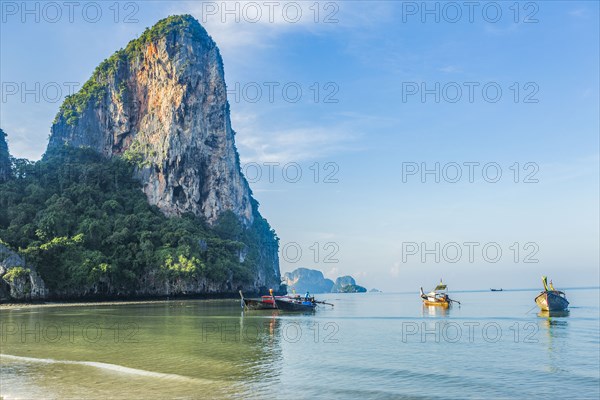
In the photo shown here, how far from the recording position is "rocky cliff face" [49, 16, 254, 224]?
9575 centimetres

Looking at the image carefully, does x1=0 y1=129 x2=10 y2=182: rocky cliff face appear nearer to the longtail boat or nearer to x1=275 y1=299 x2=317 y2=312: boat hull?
the longtail boat

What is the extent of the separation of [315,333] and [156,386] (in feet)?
51.5

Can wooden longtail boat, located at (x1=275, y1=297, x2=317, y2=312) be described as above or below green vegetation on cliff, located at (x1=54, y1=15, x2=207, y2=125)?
below

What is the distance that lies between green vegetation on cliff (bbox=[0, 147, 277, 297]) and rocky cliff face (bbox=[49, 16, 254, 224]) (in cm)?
522

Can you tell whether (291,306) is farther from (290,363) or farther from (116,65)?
(116,65)

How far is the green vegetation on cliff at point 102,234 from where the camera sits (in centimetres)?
6247

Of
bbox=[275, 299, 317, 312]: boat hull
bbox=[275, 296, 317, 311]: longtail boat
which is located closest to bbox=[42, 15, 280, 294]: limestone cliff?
bbox=[275, 296, 317, 311]: longtail boat

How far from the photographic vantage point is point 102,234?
71688 millimetres

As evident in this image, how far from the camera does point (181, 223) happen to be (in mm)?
82938

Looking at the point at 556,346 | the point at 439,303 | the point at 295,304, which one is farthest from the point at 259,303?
the point at 556,346

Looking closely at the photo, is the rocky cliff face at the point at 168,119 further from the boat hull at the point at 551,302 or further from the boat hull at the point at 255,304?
the boat hull at the point at 551,302

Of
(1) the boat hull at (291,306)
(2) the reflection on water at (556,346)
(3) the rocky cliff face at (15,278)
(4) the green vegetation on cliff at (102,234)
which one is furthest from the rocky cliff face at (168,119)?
(2) the reflection on water at (556,346)

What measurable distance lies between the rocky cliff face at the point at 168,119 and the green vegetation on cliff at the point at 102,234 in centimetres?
522

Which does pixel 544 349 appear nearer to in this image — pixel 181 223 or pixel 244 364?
pixel 244 364
